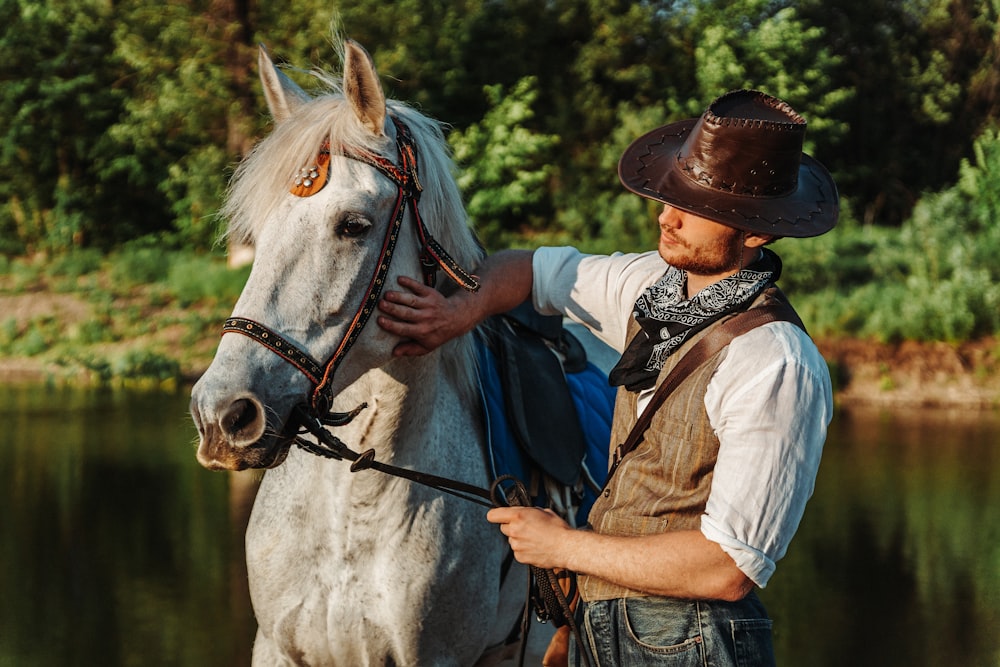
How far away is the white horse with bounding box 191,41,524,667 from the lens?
1877mm

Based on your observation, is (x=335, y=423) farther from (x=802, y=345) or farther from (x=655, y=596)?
(x=802, y=345)

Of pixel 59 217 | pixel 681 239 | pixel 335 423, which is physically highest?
pixel 681 239

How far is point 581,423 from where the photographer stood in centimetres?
297

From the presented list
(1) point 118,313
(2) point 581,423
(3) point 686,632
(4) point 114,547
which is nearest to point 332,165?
(3) point 686,632

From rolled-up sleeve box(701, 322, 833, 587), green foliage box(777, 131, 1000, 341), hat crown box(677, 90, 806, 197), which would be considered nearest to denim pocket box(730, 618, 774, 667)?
rolled-up sleeve box(701, 322, 833, 587)

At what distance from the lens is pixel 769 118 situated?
1.72 meters

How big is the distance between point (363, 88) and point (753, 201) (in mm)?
833

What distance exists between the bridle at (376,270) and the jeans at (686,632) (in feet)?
2.26

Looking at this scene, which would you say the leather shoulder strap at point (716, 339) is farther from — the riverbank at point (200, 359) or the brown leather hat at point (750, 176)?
the riverbank at point (200, 359)

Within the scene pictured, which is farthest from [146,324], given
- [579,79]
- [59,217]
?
[579,79]

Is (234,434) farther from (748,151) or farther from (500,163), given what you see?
(500,163)

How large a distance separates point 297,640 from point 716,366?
3.97ft

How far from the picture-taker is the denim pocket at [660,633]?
1661 millimetres

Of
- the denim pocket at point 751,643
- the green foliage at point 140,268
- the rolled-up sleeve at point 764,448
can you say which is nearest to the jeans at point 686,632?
the denim pocket at point 751,643
